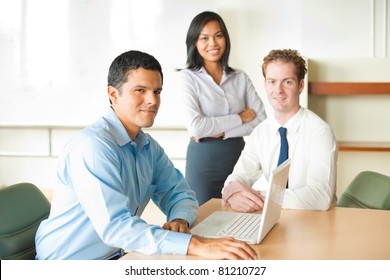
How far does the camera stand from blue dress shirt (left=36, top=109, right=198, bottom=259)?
1.40m

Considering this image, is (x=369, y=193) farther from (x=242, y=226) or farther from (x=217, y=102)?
(x=217, y=102)

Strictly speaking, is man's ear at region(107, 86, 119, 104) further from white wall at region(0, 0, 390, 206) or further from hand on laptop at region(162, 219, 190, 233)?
white wall at region(0, 0, 390, 206)

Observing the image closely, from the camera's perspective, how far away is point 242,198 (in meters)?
1.90

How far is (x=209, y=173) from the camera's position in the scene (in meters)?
2.76

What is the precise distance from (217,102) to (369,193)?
101cm

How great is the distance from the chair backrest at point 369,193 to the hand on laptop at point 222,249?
36.3 inches

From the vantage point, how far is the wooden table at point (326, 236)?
139cm

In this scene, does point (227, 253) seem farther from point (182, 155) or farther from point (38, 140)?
point (38, 140)

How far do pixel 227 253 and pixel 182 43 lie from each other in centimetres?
315

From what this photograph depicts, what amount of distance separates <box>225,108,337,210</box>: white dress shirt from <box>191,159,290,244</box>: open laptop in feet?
0.83

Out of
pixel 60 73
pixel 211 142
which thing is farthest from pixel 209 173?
pixel 60 73

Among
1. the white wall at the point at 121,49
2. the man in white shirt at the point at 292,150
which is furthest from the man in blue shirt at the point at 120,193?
the white wall at the point at 121,49

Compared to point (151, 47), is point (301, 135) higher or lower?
lower

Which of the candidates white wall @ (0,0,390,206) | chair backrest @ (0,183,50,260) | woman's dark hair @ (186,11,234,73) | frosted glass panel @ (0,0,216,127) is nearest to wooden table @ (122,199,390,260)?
chair backrest @ (0,183,50,260)
